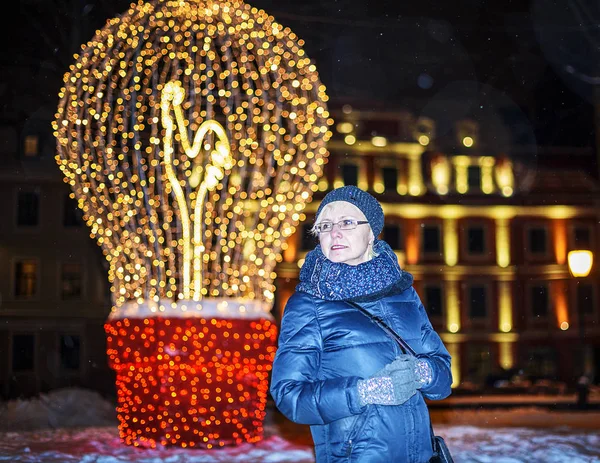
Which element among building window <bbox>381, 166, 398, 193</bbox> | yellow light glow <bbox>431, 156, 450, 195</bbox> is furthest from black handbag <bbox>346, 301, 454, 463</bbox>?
yellow light glow <bbox>431, 156, 450, 195</bbox>

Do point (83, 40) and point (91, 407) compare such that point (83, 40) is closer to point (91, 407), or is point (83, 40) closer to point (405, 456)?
point (91, 407)

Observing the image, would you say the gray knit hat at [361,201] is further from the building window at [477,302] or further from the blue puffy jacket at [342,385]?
the building window at [477,302]

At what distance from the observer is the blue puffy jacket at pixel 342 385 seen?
8.01ft

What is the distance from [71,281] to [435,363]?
27.2 metres

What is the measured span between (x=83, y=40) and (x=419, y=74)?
55.4ft

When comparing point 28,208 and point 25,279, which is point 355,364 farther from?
point 28,208

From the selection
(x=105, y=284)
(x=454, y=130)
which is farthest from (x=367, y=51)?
(x=105, y=284)

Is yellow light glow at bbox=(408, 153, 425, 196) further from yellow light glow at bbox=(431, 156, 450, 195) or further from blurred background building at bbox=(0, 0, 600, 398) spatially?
yellow light glow at bbox=(431, 156, 450, 195)

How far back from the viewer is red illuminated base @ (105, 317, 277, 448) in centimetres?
784

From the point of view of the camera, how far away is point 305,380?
8.14 ft

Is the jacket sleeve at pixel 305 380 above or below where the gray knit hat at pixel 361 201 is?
below

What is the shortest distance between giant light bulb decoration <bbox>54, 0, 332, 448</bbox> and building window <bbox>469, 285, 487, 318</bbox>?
24343 mm

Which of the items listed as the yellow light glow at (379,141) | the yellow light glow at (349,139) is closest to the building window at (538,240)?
the yellow light glow at (379,141)

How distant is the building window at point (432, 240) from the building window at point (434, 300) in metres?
1.51
